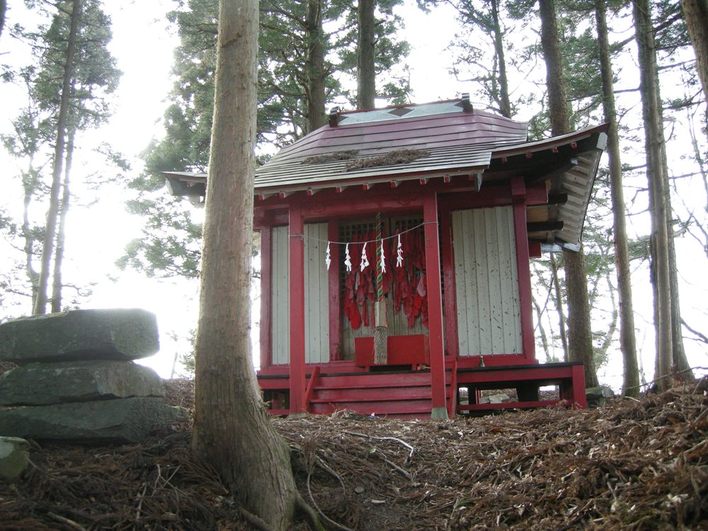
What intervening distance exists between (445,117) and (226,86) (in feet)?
24.4

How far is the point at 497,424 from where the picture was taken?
6449 millimetres

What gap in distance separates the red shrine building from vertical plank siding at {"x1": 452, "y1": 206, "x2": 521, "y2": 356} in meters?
0.02

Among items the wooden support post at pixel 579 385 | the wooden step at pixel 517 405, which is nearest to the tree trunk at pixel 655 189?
the wooden support post at pixel 579 385

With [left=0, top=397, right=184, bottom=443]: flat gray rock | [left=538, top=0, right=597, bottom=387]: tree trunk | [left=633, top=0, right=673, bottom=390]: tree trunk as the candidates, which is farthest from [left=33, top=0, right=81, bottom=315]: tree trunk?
[left=633, top=0, right=673, bottom=390]: tree trunk

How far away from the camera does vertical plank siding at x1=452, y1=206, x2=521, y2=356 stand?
33.7 ft

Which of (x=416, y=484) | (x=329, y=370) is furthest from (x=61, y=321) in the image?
(x=329, y=370)

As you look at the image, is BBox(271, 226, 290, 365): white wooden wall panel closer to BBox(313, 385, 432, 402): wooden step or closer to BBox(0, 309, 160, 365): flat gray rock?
BBox(313, 385, 432, 402): wooden step

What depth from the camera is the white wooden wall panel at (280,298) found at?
1120cm

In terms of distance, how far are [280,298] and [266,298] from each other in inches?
9.9

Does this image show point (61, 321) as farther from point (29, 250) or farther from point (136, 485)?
point (29, 250)

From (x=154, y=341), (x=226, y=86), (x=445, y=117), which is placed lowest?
(x=154, y=341)

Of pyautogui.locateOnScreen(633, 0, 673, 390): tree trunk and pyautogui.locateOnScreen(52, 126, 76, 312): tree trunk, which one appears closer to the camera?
pyautogui.locateOnScreen(633, 0, 673, 390): tree trunk

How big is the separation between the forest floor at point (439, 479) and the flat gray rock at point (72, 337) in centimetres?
75

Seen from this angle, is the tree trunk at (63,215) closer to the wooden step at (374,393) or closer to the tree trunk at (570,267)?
the wooden step at (374,393)
